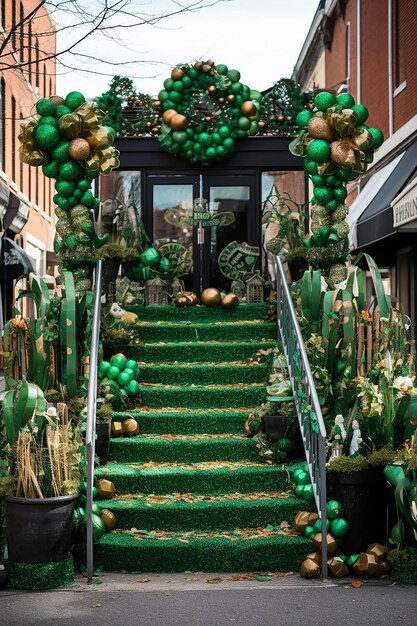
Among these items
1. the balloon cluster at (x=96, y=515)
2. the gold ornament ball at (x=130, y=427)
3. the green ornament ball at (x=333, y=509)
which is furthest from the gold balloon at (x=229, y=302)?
the green ornament ball at (x=333, y=509)

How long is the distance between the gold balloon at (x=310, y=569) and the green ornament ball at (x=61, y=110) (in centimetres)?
566

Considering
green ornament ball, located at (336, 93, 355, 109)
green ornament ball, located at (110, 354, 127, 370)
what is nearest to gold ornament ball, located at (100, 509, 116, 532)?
green ornament ball, located at (110, 354, 127, 370)

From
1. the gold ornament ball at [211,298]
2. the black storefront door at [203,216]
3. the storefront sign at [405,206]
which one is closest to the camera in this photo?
the storefront sign at [405,206]

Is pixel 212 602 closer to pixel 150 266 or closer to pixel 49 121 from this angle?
pixel 49 121

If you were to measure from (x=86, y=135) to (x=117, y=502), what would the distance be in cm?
431

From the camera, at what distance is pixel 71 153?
→ 10.8m

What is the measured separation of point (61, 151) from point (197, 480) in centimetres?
404

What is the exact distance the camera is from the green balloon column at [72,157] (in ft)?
35.2

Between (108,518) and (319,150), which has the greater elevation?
(319,150)

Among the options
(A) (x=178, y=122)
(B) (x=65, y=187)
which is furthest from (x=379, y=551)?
(A) (x=178, y=122)

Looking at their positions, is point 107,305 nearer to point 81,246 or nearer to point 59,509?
point 81,246

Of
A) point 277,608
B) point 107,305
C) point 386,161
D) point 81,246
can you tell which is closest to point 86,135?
point 81,246

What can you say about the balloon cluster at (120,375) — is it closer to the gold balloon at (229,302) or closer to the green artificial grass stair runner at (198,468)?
the green artificial grass stair runner at (198,468)

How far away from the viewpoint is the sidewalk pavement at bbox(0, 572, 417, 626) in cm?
634
